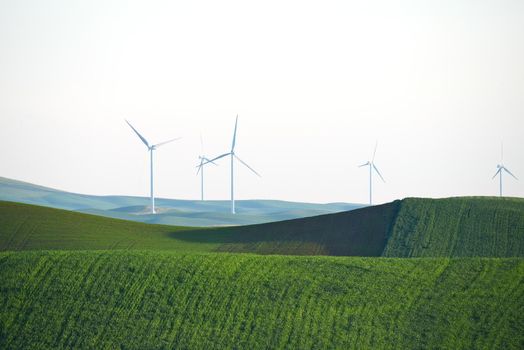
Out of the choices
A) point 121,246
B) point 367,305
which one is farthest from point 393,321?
point 121,246

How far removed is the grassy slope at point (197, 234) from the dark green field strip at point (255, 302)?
10.3 m

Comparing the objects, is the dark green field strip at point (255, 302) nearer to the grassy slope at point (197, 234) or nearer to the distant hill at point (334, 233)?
the distant hill at point (334, 233)

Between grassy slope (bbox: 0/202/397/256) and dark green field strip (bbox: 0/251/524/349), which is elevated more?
grassy slope (bbox: 0/202/397/256)

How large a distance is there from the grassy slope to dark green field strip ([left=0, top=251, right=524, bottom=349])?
10.3 meters

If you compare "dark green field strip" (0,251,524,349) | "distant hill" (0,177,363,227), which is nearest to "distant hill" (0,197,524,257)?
"dark green field strip" (0,251,524,349)

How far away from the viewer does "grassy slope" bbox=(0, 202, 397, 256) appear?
42125 millimetres

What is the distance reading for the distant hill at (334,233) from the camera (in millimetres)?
40406

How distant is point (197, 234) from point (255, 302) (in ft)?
72.2

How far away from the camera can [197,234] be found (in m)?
48.7

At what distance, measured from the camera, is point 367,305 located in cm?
2683

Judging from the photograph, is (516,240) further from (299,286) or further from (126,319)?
(126,319)

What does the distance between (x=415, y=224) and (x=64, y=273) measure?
19.5m

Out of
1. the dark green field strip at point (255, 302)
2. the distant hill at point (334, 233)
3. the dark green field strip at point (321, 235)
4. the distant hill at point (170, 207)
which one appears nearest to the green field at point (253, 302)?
the dark green field strip at point (255, 302)

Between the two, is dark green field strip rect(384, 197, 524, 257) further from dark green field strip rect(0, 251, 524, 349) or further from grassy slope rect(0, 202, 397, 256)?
dark green field strip rect(0, 251, 524, 349)
